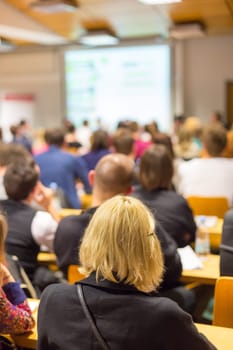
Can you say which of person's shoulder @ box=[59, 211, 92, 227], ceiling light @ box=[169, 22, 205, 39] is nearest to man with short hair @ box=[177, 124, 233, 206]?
person's shoulder @ box=[59, 211, 92, 227]

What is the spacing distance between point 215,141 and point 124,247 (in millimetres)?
3169

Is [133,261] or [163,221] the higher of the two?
[133,261]

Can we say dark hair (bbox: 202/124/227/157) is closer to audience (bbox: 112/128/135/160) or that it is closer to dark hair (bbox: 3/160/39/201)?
audience (bbox: 112/128/135/160)

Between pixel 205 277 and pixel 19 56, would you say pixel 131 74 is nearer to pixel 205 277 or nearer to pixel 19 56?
pixel 19 56

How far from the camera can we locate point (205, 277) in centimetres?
265

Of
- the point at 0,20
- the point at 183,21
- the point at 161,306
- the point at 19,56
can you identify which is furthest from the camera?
the point at 19,56

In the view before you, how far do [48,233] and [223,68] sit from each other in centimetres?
984

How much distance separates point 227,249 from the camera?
2.55 metres

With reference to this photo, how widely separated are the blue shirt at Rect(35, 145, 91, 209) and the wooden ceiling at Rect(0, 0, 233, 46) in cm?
317

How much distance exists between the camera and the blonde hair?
1.52m

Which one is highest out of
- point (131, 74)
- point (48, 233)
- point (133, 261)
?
point (131, 74)

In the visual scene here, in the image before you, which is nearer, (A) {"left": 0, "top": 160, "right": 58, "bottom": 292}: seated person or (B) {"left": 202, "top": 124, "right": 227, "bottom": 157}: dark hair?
(A) {"left": 0, "top": 160, "right": 58, "bottom": 292}: seated person

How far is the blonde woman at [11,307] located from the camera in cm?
180

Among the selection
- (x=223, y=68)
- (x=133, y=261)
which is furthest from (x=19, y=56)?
(x=133, y=261)
